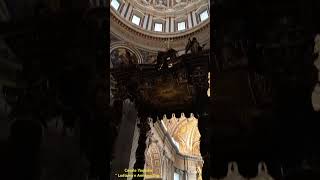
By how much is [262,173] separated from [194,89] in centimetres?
357

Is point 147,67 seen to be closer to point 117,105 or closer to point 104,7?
point 117,105

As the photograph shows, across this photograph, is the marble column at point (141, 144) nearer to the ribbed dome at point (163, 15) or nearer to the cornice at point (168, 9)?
the ribbed dome at point (163, 15)

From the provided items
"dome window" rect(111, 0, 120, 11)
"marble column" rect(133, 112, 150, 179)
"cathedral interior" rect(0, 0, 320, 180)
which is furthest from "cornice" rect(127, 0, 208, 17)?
"cathedral interior" rect(0, 0, 320, 180)

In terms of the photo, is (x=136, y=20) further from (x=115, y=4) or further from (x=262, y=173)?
(x=262, y=173)

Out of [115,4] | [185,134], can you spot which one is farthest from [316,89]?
[185,134]

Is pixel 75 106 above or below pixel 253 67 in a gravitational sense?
below

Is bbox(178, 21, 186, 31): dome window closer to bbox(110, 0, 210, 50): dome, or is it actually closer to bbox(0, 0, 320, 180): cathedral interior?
bbox(110, 0, 210, 50): dome

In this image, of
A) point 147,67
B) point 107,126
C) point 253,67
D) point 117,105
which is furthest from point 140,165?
point 253,67

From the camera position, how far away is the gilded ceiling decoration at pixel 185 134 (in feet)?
68.6

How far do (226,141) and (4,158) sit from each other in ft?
10.7

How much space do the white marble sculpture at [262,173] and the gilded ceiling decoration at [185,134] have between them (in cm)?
1460

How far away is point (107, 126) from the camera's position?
7090mm

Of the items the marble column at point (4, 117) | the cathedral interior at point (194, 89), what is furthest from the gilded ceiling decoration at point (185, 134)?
the marble column at point (4, 117)

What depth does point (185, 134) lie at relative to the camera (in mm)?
22156
